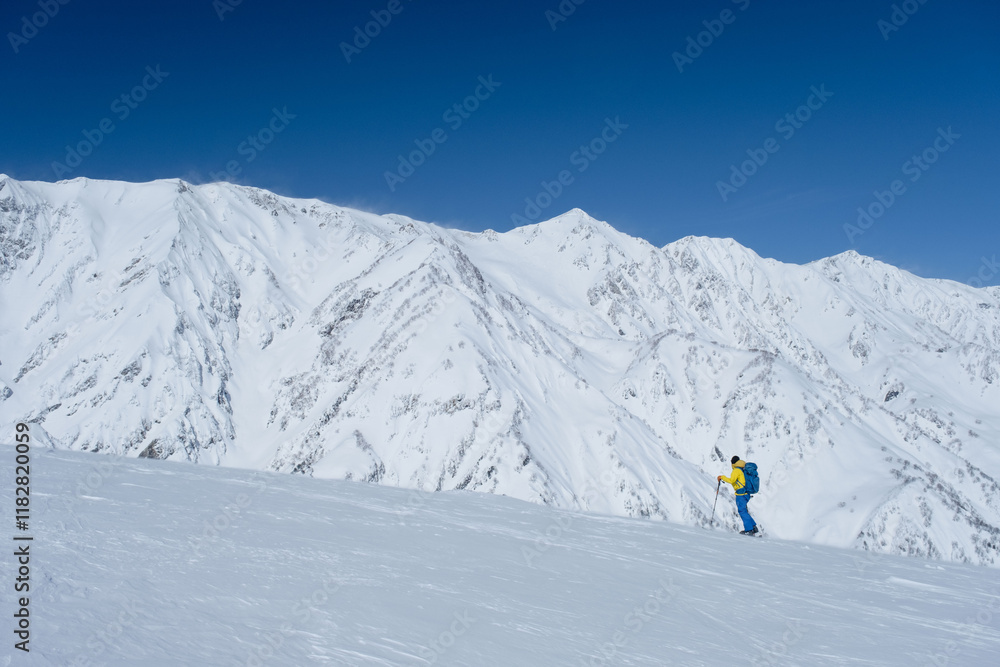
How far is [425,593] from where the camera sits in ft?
39.1

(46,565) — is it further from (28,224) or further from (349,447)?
(28,224)

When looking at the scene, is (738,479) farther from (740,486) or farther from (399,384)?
(399,384)

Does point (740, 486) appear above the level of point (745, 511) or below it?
Result: above

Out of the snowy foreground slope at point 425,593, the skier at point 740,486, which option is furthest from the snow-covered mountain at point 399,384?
the snowy foreground slope at point 425,593

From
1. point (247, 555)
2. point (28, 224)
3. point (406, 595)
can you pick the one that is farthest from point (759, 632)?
point (28, 224)

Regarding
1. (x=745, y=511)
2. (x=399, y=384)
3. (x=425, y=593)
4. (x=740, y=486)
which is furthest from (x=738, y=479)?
(x=399, y=384)

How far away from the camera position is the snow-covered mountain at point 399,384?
81062 mm

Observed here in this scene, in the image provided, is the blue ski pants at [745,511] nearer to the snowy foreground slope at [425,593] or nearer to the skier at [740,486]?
the skier at [740,486]

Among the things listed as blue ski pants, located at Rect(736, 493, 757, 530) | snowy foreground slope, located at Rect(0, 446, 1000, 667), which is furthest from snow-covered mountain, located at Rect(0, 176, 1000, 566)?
snowy foreground slope, located at Rect(0, 446, 1000, 667)

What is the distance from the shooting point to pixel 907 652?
11.4 meters

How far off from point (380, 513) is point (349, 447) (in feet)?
208

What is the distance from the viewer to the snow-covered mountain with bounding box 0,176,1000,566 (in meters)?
81.1

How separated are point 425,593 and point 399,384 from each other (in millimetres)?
78125

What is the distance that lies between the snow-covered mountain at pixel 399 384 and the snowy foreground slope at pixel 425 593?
52.0 metres
